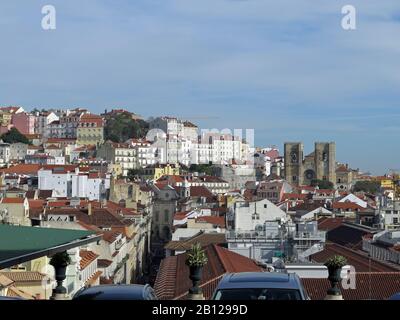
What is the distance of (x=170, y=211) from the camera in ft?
185

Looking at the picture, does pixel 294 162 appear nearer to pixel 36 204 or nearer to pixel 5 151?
pixel 5 151

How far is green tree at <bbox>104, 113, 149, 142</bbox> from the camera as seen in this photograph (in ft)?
295

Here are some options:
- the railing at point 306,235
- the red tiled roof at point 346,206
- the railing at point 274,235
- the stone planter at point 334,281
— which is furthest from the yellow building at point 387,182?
the stone planter at point 334,281

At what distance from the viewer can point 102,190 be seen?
55781mm

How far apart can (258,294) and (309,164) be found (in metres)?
70.2

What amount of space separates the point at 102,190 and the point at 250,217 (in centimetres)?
2059

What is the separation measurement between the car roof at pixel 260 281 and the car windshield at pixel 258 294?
0.14 feet

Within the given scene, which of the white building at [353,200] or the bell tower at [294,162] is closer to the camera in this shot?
the white building at [353,200]

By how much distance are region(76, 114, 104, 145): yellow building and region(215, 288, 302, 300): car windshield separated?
81.5m

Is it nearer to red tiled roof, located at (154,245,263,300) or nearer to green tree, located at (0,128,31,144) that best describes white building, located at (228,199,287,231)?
red tiled roof, located at (154,245,263,300)

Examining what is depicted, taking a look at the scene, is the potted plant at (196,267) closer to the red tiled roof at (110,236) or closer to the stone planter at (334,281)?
the stone planter at (334,281)

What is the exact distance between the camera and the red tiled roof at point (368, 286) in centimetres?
1557
